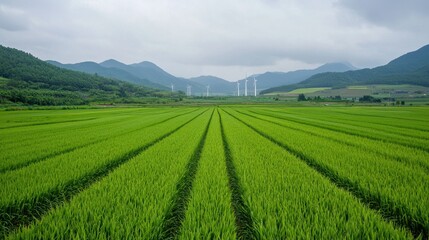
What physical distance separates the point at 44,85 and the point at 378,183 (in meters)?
163

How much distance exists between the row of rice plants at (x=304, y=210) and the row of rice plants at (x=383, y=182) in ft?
1.79

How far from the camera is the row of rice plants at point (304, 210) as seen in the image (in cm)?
335

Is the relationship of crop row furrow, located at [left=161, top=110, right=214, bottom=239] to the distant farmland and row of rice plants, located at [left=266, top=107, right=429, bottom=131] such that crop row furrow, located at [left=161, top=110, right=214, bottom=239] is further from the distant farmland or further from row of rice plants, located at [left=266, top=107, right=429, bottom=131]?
row of rice plants, located at [left=266, top=107, right=429, bottom=131]

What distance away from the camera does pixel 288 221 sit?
3.61m

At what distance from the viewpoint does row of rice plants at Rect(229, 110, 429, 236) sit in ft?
13.4

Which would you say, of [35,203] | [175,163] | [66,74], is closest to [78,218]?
[35,203]

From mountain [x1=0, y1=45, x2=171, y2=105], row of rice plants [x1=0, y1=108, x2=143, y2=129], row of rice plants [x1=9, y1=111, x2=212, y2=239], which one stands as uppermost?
mountain [x1=0, y1=45, x2=171, y2=105]

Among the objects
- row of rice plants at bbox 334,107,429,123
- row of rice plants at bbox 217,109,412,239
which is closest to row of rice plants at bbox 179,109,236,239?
row of rice plants at bbox 217,109,412,239

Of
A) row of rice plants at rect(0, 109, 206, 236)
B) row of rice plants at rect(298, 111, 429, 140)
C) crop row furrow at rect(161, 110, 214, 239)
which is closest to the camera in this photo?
crop row furrow at rect(161, 110, 214, 239)

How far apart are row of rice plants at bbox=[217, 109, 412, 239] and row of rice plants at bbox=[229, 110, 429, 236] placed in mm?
544

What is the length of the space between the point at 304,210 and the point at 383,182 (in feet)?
9.89

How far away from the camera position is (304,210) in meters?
4.07

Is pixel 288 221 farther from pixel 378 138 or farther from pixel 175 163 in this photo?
pixel 378 138

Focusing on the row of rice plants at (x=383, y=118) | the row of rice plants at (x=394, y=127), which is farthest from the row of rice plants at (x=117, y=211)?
the row of rice plants at (x=383, y=118)
